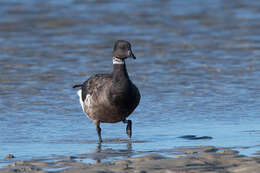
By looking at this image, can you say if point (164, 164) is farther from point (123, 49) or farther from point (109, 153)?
point (123, 49)

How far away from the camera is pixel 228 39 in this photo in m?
19.4

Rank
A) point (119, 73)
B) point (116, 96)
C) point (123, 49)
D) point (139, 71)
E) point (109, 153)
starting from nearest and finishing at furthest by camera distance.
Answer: point (109, 153), point (116, 96), point (119, 73), point (123, 49), point (139, 71)

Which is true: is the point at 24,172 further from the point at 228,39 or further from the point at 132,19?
the point at 132,19

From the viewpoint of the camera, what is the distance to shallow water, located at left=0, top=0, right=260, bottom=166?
32.4 ft

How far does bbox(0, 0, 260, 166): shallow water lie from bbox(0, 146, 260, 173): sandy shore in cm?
54

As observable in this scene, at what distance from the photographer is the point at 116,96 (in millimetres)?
A: 9820

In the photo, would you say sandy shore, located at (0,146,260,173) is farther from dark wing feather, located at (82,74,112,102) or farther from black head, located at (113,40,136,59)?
black head, located at (113,40,136,59)

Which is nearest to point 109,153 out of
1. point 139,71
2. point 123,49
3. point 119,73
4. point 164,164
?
point 164,164

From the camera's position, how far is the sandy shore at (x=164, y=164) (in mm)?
7160

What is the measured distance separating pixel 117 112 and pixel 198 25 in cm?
1266

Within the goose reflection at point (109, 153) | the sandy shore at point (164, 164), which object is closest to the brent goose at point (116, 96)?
the goose reflection at point (109, 153)

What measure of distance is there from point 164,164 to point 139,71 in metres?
8.12

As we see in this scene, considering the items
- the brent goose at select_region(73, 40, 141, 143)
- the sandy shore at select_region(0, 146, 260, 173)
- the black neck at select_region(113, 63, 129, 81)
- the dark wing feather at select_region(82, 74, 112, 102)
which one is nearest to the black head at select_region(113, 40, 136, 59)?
the brent goose at select_region(73, 40, 141, 143)

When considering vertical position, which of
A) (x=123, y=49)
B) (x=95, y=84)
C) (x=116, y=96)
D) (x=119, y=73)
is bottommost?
(x=116, y=96)
